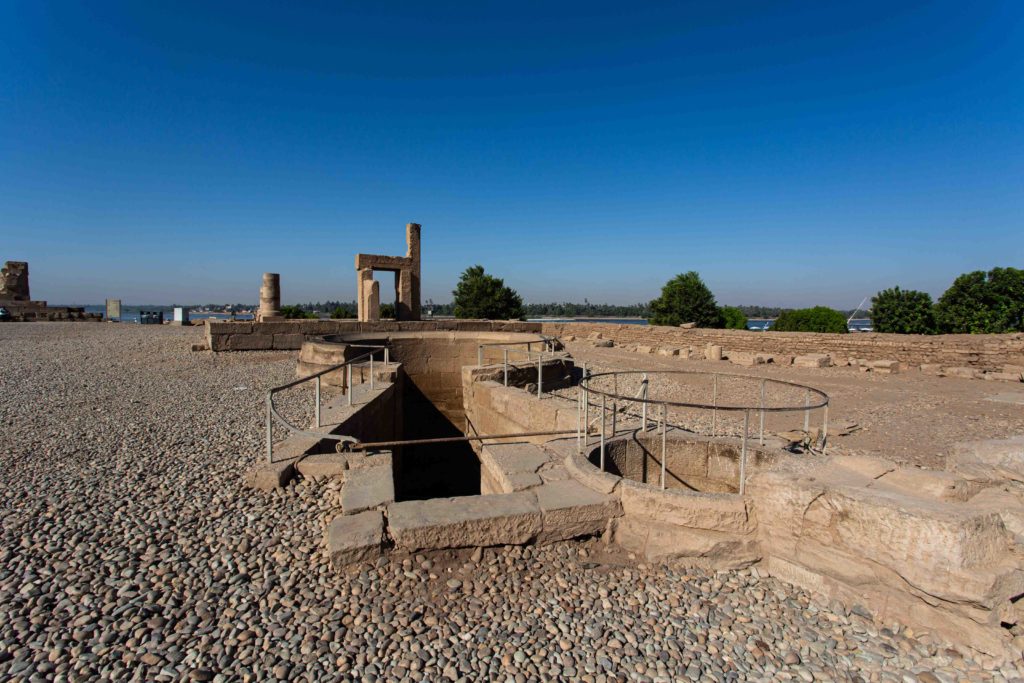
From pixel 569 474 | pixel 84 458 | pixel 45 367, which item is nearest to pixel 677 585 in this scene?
pixel 569 474

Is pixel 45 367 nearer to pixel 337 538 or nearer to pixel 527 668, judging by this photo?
pixel 337 538

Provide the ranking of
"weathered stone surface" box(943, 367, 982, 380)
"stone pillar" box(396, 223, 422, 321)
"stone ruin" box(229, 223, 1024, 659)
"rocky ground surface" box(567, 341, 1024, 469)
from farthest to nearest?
1. "stone pillar" box(396, 223, 422, 321)
2. "weathered stone surface" box(943, 367, 982, 380)
3. "rocky ground surface" box(567, 341, 1024, 469)
4. "stone ruin" box(229, 223, 1024, 659)

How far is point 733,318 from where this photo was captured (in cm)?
4019

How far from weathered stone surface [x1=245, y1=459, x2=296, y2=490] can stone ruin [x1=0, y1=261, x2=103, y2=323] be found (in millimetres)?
31946

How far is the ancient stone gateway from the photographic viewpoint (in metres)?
A: 20.5

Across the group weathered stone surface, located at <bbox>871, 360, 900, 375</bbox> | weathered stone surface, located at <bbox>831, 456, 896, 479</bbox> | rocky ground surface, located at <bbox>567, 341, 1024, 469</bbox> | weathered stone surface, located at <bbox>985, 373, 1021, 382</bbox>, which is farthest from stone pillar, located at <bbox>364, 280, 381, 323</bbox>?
weathered stone surface, located at <bbox>985, 373, 1021, 382</bbox>

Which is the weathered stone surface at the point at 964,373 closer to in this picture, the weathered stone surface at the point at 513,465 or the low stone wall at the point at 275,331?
the weathered stone surface at the point at 513,465

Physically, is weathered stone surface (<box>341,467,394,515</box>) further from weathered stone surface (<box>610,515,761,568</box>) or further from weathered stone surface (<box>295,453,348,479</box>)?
weathered stone surface (<box>610,515,761,568</box>)

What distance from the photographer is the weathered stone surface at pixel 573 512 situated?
4.27 metres

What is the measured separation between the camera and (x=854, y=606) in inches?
Answer: 141

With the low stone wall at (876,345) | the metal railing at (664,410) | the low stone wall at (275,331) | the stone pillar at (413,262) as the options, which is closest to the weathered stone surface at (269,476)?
the metal railing at (664,410)

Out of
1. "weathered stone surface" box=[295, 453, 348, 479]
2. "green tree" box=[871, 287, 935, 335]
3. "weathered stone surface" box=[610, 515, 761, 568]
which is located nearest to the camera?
"weathered stone surface" box=[610, 515, 761, 568]

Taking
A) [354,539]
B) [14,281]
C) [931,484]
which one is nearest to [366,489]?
[354,539]

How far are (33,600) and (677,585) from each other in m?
4.52
